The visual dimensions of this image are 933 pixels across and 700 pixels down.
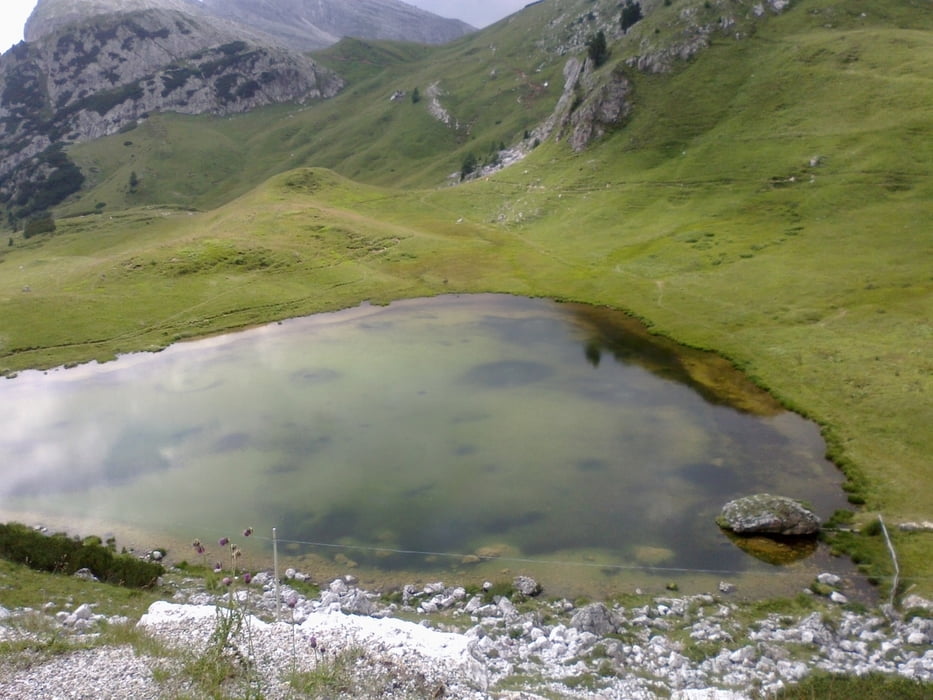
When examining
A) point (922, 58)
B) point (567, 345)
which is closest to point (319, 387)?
point (567, 345)

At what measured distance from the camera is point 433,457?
35625mm

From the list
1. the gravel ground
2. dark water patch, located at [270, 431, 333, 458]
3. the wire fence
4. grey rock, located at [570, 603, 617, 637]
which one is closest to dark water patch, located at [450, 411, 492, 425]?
dark water patch, located at [270, 431, 333, 458]

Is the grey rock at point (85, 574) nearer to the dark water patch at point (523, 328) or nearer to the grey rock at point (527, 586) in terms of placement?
the grey rock at point (527, 586)

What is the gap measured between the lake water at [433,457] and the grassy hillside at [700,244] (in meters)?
5.37

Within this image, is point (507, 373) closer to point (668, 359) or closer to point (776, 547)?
point (668, 359)

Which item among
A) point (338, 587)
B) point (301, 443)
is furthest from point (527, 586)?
point (301, 443)

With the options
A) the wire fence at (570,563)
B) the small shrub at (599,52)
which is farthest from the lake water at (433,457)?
the small shrub at (599,52)

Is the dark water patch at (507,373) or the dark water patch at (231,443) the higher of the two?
the dark water patch at (507,373)

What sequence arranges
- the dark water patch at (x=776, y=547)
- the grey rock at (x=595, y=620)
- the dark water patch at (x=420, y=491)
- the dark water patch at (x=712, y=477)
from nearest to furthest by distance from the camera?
the grey rock at (x=595, y=620)
the dark water patch at (x=776, y=547)
the dark water patch at (x=712, y=477)
the dark water patch at (x=420, y=491)

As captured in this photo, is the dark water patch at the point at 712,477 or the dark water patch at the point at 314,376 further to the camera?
the dark water patch at the point at 314,376

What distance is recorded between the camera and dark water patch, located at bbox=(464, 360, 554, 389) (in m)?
45.9

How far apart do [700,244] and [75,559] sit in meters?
69.4

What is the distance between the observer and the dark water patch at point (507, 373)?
151ft

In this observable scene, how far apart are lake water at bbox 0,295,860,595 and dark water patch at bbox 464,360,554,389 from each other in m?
0.24
